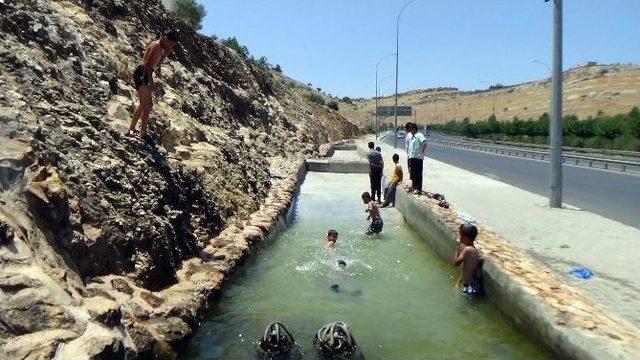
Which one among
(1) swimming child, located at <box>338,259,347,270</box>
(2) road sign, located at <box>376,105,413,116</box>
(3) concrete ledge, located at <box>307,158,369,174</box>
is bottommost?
(1) swimming child, located at <box>338,259,347,270</box>

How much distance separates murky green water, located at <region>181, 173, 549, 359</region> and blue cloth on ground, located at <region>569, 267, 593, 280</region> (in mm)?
1263

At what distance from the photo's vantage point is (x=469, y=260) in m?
8.32

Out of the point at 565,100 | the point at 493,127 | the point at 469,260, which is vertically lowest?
the point at 469,260

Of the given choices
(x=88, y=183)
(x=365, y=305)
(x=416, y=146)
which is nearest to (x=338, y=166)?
(x=416, y=146)

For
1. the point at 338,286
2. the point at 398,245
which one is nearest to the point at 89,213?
the point at 338,286

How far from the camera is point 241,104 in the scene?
25.3 m

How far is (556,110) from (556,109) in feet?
0.09

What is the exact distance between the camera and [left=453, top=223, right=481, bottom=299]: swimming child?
8.16 meters

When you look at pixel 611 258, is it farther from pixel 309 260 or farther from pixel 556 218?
pixel 309 260

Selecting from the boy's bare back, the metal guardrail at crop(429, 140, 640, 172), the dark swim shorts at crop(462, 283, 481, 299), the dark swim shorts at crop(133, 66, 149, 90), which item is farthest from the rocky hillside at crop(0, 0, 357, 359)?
the metal guardrail at crop(429, 140, 640, 172)

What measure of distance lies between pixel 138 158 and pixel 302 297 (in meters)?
3.40

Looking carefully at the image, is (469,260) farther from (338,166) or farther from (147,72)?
(338,166)

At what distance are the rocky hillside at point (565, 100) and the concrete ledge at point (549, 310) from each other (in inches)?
3388

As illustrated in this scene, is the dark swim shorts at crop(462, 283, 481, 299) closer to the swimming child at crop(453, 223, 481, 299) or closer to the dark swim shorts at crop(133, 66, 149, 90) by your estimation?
the swimming child at crop(453, 223, 481, 299)
